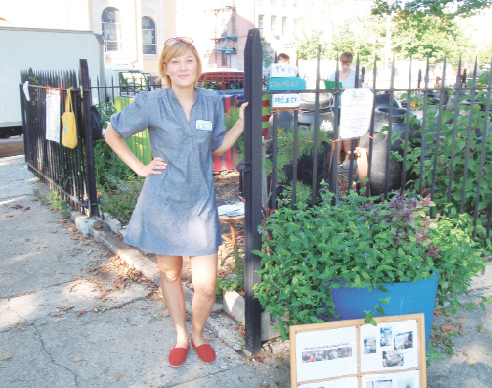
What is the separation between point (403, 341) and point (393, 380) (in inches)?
7.7

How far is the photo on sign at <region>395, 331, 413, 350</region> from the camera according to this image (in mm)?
2297

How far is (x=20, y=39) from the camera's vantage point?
12.2 m

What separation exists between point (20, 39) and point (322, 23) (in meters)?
34.6

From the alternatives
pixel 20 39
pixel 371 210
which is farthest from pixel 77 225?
pixel 20 39

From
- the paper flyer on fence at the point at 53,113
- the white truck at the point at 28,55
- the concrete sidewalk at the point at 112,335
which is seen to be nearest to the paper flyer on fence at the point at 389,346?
the concrete sidewalk at the point at 112,335

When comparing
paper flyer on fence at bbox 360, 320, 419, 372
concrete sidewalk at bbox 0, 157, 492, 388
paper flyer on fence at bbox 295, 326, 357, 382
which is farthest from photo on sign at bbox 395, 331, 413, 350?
concrete sidewalk at bbox 0, 157, 492, 388

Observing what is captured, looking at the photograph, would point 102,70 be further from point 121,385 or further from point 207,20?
point 207,20

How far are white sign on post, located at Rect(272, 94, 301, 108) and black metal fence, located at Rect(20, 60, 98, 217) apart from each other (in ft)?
9.77

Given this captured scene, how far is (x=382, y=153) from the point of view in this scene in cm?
482

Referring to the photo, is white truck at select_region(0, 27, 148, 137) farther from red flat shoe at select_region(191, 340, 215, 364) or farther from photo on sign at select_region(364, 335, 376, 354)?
photo on sign at select_region(364, 335, 376, 354)

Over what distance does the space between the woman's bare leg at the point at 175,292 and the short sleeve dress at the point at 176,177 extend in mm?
179

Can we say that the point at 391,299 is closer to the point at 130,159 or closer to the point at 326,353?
the point at 326,353

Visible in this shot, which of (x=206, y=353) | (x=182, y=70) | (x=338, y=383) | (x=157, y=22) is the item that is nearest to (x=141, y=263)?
(x=206, y=353)

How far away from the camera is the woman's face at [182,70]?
2523 millimetres
